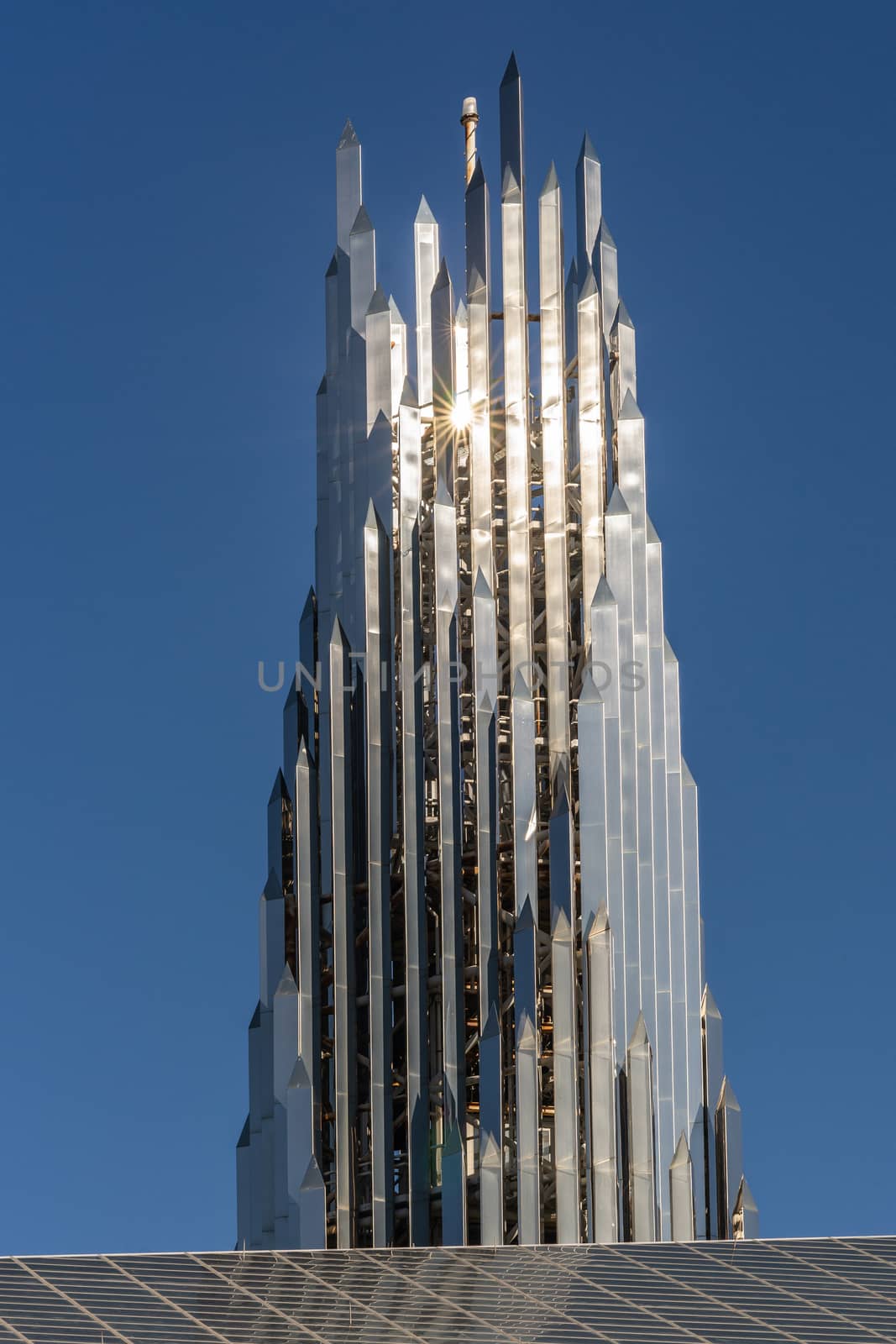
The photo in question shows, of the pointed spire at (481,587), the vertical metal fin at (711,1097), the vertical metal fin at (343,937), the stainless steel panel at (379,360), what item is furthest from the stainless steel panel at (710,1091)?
the stainless steel panel at (379,360)

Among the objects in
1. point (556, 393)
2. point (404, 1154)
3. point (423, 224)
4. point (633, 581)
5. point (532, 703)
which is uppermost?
point (423, 224)

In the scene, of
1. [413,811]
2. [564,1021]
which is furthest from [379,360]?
[564,1021]

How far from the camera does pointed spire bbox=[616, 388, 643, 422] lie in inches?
1969

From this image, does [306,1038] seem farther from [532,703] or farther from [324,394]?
[324,394]

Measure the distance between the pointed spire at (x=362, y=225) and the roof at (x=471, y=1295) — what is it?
23694 mm

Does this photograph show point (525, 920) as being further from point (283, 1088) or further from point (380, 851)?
point (283, 1088)

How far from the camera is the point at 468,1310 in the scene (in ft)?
102

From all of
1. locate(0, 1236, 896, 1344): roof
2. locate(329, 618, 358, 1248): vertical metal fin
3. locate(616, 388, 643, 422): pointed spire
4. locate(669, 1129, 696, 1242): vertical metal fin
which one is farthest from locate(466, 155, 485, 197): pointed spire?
locate(0, 1236, 896, 1344): roof

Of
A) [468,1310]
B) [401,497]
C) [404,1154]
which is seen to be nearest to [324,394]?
[401,497]

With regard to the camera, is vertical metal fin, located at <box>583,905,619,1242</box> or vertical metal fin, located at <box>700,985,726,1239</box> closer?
vertical metal fin, located at <box>583,905,619,1242</box>

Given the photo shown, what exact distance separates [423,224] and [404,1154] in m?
18.5

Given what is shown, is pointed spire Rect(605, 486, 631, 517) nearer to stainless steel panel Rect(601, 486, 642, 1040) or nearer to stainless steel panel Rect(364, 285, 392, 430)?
stainless steel panel Rect(601, 486, 642, 1040)

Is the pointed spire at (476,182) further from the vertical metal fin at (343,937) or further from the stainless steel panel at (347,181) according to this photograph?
the vertical metal fin at (343,937)

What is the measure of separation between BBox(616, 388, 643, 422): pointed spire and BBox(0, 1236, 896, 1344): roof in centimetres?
2062
